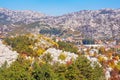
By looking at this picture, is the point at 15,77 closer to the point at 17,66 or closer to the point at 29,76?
the point at 29,76

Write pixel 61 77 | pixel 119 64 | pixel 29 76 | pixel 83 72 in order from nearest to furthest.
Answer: pixel 29 76 < pixel 61 77 < pixel 83 72 < pixel 119 64

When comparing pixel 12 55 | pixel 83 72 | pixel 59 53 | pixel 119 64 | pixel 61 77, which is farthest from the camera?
pixel 119 64

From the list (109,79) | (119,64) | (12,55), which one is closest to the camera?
(109,79)

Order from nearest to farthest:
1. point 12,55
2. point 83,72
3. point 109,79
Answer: point 83,72 → point 109,79 → point 12,55

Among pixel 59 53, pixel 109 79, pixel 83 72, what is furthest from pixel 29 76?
pixel 59 53

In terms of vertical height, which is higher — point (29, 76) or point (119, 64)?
point (29, 76)

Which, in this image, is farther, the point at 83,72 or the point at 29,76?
the point at 83,72

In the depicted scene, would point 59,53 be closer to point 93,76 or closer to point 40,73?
point 93,76

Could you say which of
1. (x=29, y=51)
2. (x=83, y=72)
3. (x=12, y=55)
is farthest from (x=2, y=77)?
(x=29, y=51)

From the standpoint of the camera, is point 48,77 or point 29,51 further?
point 29,51
